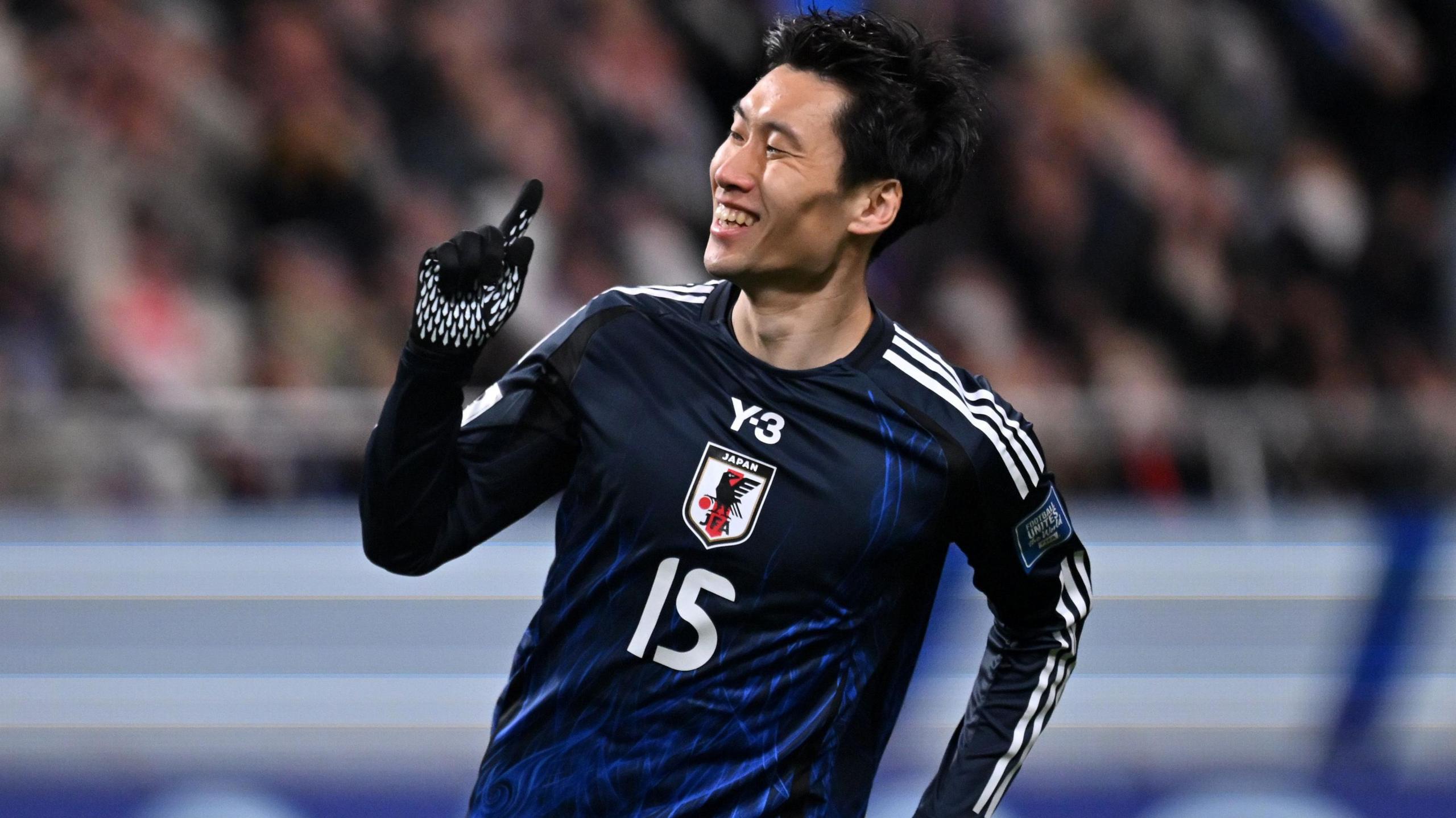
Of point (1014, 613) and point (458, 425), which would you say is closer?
point (458, 425)

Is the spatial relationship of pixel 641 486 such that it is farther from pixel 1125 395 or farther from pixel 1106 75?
pixel 1106 75

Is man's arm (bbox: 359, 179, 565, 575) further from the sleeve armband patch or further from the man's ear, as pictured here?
the sleeve armband patch

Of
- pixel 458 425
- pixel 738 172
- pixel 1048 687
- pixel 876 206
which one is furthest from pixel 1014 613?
pixel 458 425

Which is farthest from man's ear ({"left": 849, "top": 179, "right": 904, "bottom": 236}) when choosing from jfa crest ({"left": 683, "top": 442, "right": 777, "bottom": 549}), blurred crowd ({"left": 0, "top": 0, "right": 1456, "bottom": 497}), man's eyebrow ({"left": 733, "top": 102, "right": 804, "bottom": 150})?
blurred crowd ({"left": 0, "top": 0, "right": 1456, "bottom": 497})

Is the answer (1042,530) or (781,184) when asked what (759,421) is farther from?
(1042,530)

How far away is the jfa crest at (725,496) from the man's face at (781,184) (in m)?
0.25

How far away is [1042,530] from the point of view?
248cm

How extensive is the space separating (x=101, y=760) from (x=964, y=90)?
2568 millimetres

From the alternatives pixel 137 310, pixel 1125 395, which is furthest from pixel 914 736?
pixel 137 310

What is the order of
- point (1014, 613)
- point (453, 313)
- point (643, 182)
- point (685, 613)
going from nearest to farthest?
point (453, 313) < point (685, 613) < point (1014, 613) < point (643, 182)

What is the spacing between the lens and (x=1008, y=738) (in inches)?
100.0

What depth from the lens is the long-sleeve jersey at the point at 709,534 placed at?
7.61ft

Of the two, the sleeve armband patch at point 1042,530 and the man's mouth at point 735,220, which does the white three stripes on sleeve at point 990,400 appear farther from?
the man's mouth at point 735,220

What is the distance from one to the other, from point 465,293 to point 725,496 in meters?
0.44
